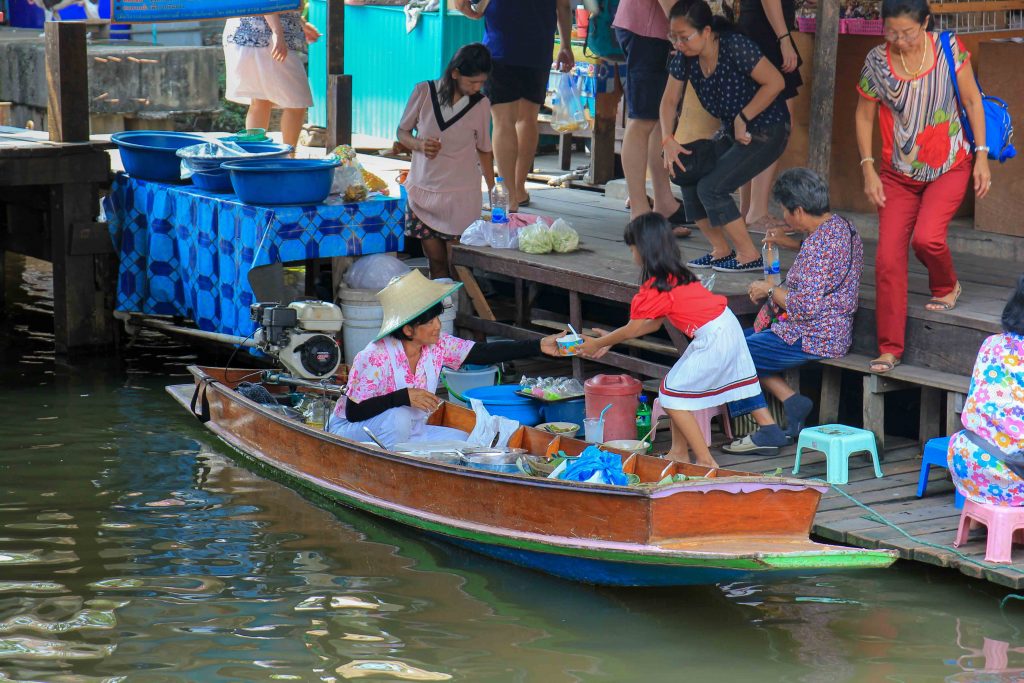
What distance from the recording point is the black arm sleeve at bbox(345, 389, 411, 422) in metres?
7.07

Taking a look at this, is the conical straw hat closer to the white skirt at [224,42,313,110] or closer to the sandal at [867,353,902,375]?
the sandal at [867,353,902,375]

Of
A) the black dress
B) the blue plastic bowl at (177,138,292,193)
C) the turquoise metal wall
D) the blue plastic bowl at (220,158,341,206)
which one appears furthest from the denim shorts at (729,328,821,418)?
the turquoise metal wall

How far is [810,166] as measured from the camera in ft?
28.5

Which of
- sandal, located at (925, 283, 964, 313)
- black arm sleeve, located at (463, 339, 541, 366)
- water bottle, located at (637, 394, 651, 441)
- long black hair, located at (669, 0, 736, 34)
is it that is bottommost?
water bottle, located at (637, 394, 651, 441)

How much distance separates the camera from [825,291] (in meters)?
7.33

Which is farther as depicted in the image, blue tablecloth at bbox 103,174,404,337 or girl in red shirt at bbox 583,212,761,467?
blue tablecloth at bbox 103,174,404,337

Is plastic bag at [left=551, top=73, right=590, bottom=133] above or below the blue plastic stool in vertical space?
above

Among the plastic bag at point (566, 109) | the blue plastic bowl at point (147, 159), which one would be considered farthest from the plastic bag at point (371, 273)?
the plastic bag at point (566, 109)

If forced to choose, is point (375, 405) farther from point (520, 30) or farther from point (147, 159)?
point (147, 159)

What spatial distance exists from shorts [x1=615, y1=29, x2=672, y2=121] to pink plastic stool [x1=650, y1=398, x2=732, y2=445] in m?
2.20

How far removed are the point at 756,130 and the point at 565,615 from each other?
334 centimetres

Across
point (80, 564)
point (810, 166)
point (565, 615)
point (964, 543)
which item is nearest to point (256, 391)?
point (80, 564)

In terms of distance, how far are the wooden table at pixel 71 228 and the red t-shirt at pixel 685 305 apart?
16.5ft

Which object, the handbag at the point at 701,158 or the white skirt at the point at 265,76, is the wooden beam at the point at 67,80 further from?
the handbag at the point at 701,158
